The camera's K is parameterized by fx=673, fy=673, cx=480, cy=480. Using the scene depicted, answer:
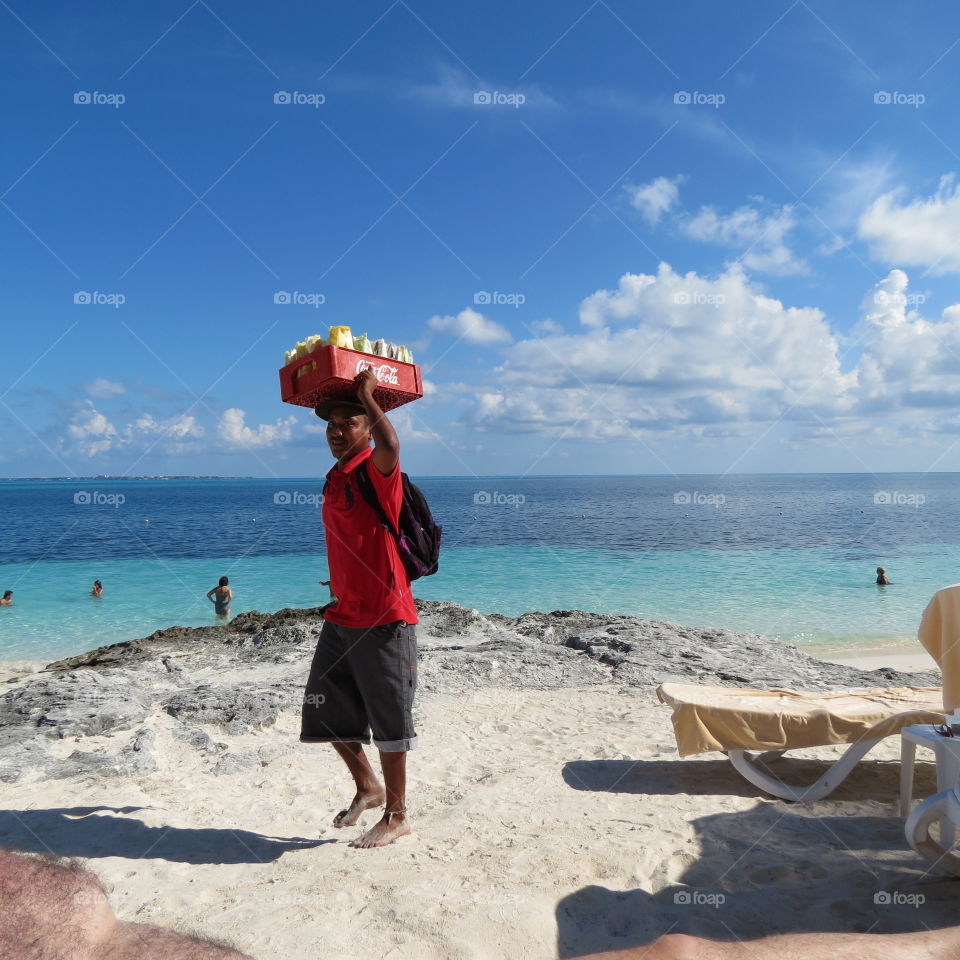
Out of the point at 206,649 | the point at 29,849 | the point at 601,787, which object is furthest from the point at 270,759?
the point at 206,649

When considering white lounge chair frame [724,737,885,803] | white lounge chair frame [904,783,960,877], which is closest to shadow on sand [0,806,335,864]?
white lounge chair frame [724,737,885,803]

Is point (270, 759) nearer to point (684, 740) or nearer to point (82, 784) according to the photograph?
point (82, 784)

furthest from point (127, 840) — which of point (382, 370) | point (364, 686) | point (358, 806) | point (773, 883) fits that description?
point (773, 883)

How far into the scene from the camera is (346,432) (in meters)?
3.48

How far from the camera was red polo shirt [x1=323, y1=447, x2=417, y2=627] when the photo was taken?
3.32 m

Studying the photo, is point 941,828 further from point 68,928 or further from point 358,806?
point 68,928

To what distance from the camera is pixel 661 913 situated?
8.98 feet

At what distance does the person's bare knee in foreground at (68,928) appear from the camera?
1.90 meters

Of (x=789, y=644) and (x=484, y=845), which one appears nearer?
(x=484, y=845)

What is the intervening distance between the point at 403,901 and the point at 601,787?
1944mm

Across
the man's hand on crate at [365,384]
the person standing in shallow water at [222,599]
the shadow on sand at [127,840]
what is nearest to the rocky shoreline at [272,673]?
the shadow on sand at [127,840]

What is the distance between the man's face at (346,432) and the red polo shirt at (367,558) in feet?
0.32

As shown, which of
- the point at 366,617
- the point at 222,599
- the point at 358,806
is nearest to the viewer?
the point at 366,617

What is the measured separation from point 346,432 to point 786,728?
3.23 meters
